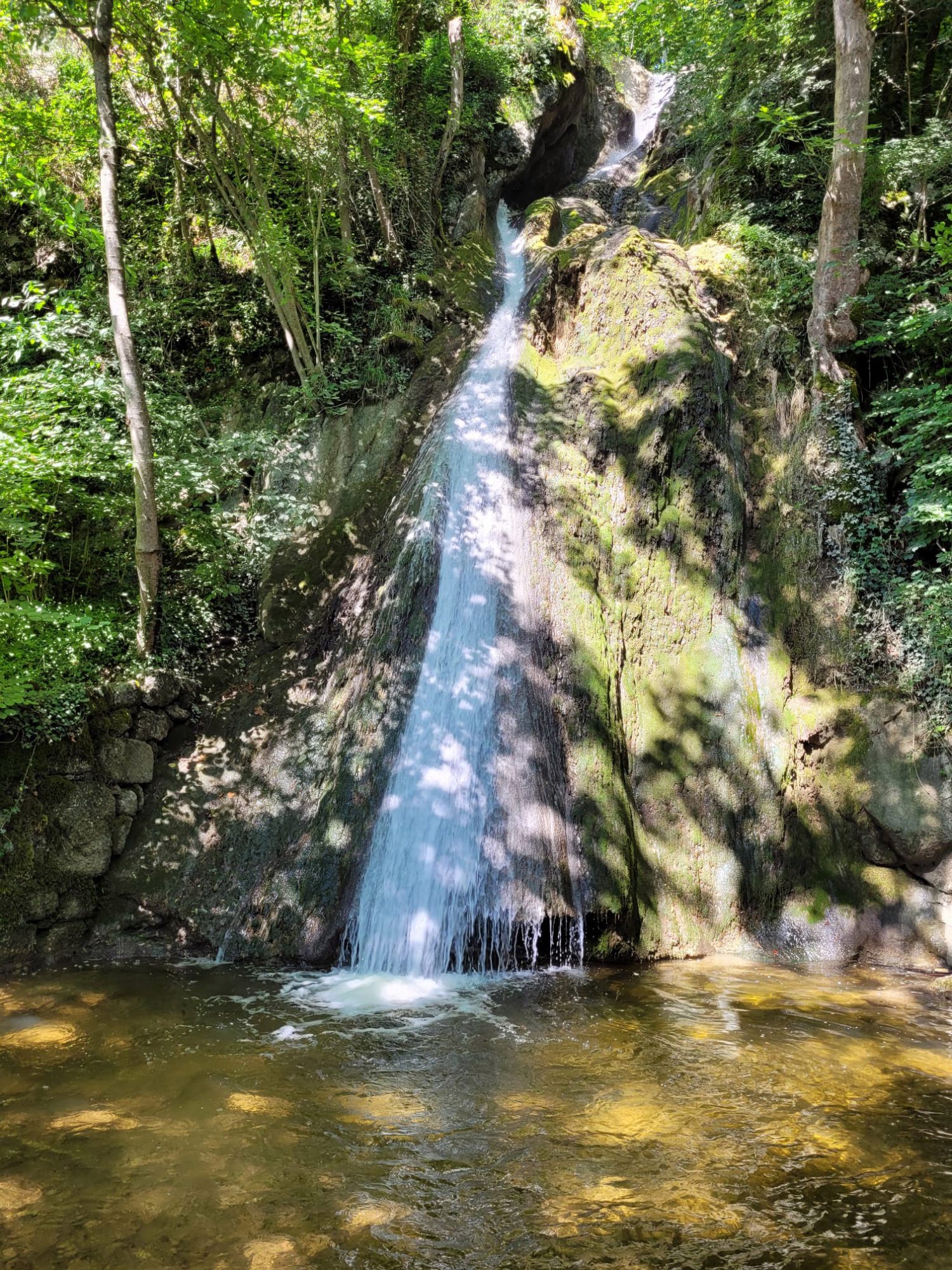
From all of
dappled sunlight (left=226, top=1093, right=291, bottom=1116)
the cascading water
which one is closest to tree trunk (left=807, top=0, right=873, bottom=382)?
dappled sunlight (left=226, top=1093, right=291, bottom=1116)

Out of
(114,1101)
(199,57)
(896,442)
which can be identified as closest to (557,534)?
(896,442)

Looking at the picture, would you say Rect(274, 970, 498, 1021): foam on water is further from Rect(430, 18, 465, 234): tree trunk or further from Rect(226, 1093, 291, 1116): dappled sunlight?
Rect(430, 18, 465, 234): tree trunk

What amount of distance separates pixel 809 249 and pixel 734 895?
7979 millimetres

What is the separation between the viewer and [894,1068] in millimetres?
4441

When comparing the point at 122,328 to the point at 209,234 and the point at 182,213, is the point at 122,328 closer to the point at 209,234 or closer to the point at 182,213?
the point at 182,213

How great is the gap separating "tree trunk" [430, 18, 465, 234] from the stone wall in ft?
35.1

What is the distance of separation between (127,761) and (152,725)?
43 centimetres

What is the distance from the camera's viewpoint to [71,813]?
6.93 m

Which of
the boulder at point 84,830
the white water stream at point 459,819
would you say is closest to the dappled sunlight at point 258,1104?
the white water stream at point 459,819

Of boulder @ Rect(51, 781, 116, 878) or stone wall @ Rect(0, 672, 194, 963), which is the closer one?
stone wall @ Rect(0, 672, 194, 963)

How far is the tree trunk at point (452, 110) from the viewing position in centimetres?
1318

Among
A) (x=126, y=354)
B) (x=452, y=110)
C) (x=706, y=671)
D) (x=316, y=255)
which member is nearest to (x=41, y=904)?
(x=126, y=354)

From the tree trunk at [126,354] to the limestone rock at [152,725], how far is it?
0.64m

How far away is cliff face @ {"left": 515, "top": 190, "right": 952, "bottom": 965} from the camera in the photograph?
649cm
